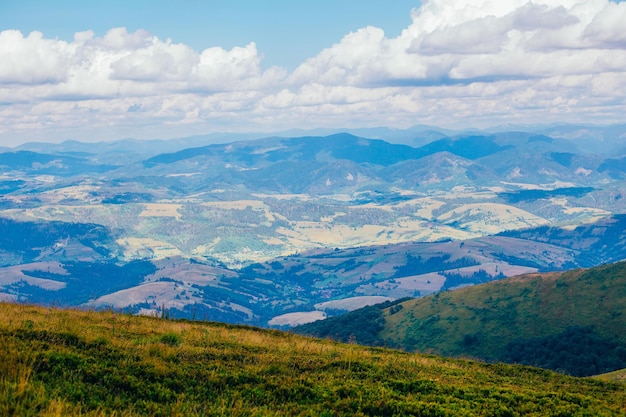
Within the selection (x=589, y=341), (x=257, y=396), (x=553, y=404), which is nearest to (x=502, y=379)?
(x=553, y=404)

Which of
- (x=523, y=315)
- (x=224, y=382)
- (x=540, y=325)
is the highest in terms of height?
→ (x=224, y=382)

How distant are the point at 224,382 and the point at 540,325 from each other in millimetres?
154469

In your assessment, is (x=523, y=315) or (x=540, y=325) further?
(x=523, y=315)

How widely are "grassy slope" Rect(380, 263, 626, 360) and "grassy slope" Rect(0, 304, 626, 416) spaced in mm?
120955

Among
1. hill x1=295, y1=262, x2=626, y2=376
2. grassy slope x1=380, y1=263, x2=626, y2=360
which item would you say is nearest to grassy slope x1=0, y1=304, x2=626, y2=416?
hill x1=295, y1=262, x2=626, y2=376

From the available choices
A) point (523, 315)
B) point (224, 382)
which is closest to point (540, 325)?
point (523, 315)

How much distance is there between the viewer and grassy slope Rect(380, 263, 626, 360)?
5837 inches

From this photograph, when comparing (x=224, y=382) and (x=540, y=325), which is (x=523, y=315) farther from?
(x=224, y=382)

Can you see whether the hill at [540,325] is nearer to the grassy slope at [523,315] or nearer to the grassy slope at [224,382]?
the grassy slope at [523,315]

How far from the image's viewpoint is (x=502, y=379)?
29.4m

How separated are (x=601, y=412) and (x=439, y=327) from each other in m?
171

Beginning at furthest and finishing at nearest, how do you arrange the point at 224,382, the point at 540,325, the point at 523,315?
the point at 523,315, the point at 540,325, the point at 224,382

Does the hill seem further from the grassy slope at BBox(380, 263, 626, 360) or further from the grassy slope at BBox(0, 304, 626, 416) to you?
the grassy slope at BBox(0, 304, 626, 416)

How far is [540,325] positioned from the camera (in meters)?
158
